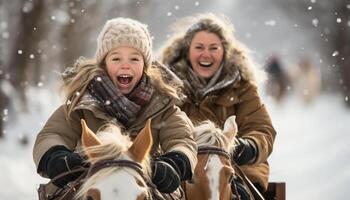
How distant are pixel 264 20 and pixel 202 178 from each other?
1703 inches

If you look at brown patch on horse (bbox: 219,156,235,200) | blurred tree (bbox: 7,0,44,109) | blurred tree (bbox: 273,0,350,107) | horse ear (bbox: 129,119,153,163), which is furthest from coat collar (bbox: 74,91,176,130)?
blurred tree (bbox: 273,0,350,107)

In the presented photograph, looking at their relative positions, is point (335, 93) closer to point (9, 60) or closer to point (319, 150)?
point (319, 150)

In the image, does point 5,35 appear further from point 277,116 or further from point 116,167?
point 116,167

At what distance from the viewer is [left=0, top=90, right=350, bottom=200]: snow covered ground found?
1530 cm

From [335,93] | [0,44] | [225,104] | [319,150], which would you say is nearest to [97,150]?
[225,104]

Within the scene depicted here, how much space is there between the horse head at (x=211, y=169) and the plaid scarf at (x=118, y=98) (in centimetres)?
53

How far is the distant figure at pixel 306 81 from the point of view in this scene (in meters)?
35.9

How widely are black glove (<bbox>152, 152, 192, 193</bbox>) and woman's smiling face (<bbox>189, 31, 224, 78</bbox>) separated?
8.96ft

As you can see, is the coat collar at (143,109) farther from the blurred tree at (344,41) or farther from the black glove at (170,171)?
the blurred tree at (344,41)

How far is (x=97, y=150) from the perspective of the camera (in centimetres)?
490

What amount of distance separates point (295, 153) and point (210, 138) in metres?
14.5

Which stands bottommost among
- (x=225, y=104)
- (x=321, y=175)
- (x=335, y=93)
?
(x=225, y=104)

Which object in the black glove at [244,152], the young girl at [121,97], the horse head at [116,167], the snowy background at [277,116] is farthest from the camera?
the snowy background at [277,116]

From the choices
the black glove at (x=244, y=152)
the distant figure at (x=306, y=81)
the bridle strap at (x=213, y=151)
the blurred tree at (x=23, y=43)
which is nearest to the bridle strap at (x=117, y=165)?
the bridle strap at (x=213, y=151)
